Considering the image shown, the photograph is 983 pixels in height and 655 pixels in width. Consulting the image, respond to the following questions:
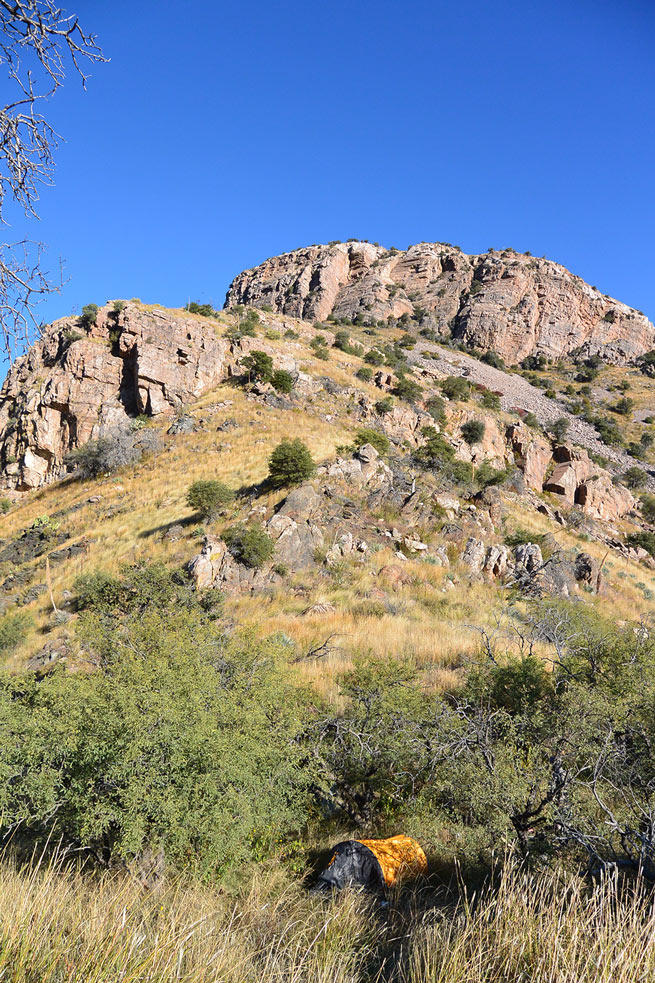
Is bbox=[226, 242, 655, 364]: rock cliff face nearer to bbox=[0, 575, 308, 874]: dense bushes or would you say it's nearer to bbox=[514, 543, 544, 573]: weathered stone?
bbox=[514, 543, 544, 573]: weathered stone

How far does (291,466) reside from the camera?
48.5ft

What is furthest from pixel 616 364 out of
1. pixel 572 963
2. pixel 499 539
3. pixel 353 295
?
pixel 572 963

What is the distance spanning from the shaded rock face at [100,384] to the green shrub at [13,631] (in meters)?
16.7

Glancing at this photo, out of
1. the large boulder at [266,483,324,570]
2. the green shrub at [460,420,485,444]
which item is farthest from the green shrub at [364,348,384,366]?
the large boulder at [266,483,324,570]

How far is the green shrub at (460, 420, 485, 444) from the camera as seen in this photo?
2781 cm

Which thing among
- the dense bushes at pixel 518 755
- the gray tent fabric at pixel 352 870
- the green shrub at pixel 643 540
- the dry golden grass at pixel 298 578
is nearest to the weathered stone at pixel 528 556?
the dry golden grass at pixel 298 578

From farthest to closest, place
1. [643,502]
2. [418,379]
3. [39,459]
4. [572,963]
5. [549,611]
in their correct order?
[418,379]
[643,502]
[39,459]
[549,611]
[572,963]

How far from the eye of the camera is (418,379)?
35.6 m

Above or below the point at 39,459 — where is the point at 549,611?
below

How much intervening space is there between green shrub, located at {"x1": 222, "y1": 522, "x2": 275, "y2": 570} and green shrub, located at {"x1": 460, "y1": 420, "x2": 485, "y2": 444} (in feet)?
64.1

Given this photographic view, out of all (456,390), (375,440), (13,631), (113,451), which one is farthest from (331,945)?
(456,390)

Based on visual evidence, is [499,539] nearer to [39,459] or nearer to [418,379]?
[418,379]

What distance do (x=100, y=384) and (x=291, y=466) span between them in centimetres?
1896

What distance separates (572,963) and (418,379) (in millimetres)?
36256
